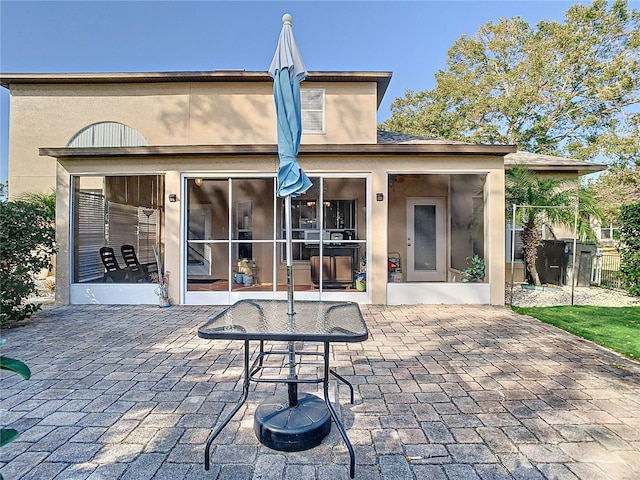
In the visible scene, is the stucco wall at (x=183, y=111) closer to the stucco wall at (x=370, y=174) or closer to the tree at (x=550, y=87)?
the stucco wall at (x=370, y=174)

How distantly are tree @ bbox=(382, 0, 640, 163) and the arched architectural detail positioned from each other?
56.1ft

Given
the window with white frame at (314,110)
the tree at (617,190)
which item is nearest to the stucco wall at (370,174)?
the window with white frame at (314,110)

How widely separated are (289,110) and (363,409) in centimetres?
257

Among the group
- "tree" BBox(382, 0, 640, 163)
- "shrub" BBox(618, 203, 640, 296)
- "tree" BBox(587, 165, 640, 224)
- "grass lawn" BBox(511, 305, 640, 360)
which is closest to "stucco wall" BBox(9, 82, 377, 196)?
"grass lawn" BBox(511, 305, 640, 360)

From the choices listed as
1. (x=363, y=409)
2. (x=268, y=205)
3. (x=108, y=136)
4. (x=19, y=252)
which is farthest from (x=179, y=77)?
(x=363, y=409)

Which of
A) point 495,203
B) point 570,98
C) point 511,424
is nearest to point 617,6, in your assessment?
point 570,98

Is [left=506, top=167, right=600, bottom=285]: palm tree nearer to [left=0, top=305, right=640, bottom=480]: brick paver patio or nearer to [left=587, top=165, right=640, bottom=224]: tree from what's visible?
[left=0, top=305, right=640, bottom=480]: brick paver patio

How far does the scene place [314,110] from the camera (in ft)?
30.8

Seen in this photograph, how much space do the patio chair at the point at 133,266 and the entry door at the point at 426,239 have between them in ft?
20.0

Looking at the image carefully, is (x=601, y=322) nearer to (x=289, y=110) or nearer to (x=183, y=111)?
(x=289, y=110)

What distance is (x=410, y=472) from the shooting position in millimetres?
2203

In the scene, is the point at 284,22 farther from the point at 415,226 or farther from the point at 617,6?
the point at 617,6

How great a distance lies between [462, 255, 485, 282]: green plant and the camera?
755cm

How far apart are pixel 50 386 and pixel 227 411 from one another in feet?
6.41
